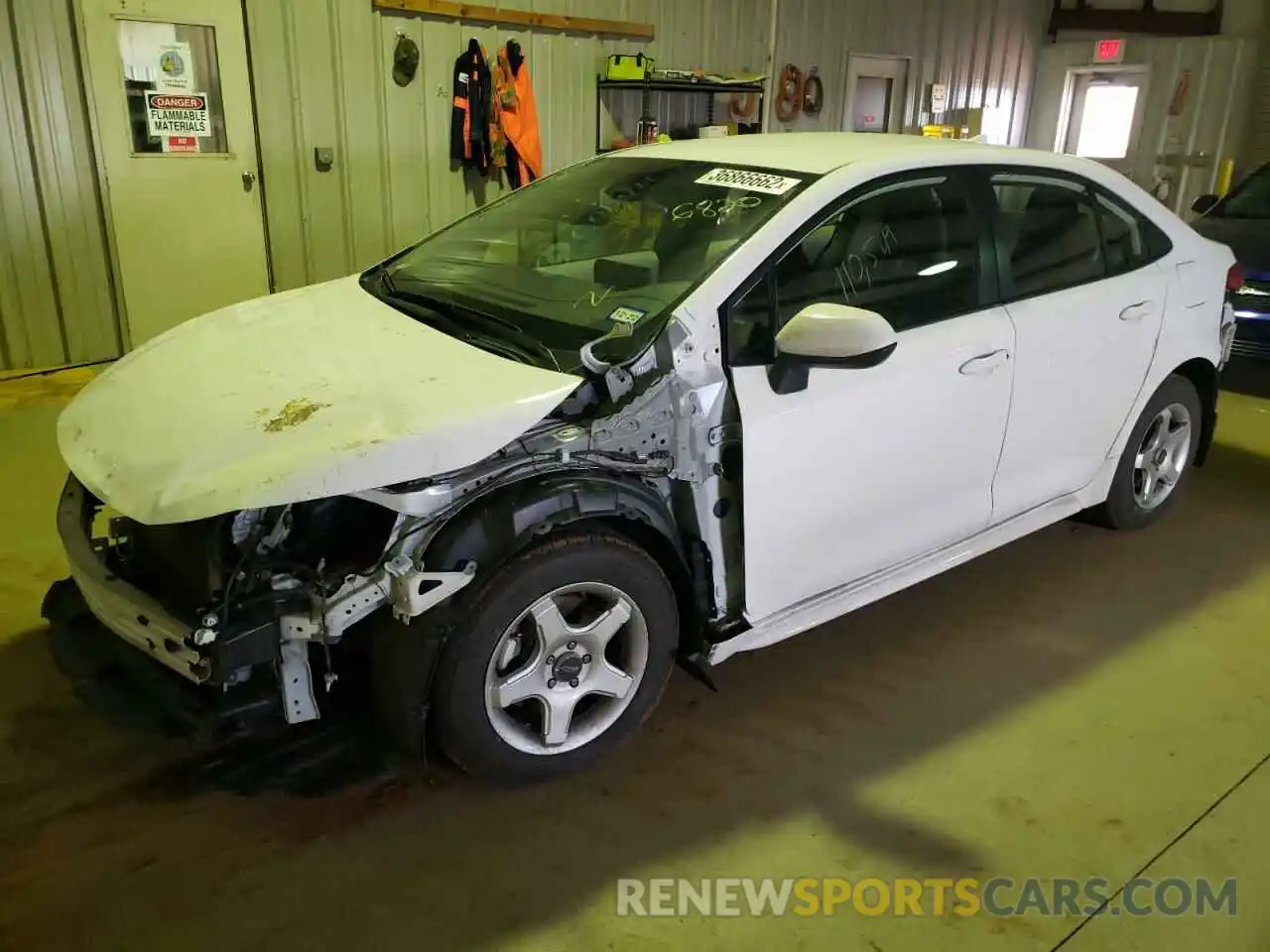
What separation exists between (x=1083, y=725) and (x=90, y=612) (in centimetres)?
264

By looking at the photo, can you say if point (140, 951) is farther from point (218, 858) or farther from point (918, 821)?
point (918, 821)

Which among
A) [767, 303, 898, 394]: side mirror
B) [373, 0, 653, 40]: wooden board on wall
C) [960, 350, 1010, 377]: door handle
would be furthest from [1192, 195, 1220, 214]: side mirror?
[767, 303, 898, 394]: side mirror

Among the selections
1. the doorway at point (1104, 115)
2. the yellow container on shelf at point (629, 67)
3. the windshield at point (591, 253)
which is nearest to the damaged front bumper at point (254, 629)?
the windshield at point (591, 253)

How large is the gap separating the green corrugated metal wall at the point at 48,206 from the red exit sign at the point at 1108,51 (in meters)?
9.63

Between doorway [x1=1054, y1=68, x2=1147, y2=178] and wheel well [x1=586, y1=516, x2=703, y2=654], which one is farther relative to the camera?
doorway [x1=1054, y1=68, x2=1147, y2=178]

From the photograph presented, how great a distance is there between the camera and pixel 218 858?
7.25ft

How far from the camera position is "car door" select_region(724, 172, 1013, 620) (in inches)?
96.9

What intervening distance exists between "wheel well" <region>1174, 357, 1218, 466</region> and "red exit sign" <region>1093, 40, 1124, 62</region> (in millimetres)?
8055

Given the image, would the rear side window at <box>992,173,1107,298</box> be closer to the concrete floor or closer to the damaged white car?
the damaged white car

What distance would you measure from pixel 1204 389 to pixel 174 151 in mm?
5592

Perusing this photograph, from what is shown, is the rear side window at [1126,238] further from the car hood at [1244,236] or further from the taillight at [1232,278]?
the car hood at [1244,236]

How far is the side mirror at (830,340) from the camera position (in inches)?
91.5

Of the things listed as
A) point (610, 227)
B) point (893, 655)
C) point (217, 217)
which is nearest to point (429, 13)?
point (217, 217)

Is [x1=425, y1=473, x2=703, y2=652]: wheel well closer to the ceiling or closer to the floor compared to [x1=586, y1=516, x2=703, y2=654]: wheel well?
closer to the ceiling
